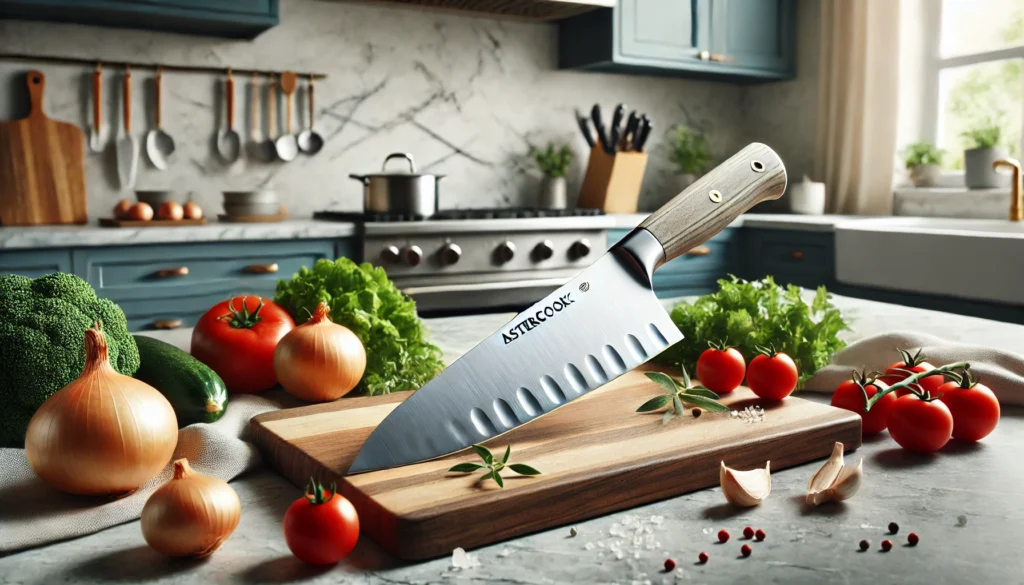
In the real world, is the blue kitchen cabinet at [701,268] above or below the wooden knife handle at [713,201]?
below

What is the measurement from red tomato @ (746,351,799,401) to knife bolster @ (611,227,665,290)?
149 millimetres

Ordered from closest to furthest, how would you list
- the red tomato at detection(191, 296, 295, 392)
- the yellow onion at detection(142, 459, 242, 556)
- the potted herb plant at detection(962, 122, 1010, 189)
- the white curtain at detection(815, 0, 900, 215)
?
the yellow onion at detection(142, 459, 242, 556)
the red tomato at detection(191, 296, 295, 392)
the potted herb plant at detection(962, 122, 1010, 189)
the white curtain at detection(815, 0, 900, 215)

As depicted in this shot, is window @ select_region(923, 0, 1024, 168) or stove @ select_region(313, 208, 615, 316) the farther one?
window @ select_region(923, 0, 1024, 168)

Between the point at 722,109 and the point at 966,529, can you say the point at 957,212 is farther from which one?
the point at 966,529

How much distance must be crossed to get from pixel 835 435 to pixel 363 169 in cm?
285

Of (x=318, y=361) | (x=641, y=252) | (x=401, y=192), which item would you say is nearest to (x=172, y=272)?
(x=401, y=192)

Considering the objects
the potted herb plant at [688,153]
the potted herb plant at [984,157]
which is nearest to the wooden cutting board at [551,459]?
the potted herb plant at [984,157]

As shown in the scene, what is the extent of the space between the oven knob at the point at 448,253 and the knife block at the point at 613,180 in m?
1.02

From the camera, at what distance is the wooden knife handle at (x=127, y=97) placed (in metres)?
2.98

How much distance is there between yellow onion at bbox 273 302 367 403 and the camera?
36.8 inches

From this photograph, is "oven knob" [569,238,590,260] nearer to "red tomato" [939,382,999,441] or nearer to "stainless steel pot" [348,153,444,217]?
"stainless steel pot" [348,153,444,217]

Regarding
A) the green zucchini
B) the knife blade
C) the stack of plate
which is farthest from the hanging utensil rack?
the green zucchini

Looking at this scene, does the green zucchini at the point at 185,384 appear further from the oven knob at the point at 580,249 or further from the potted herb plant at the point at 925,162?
the potted herb plant at the point at 925,162

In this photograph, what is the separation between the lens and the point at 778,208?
→ 414 cm
